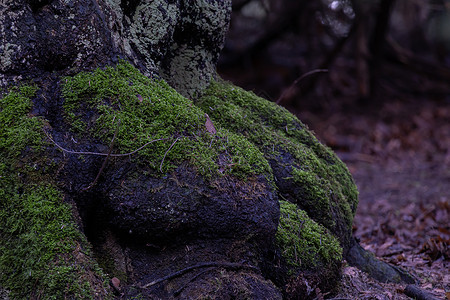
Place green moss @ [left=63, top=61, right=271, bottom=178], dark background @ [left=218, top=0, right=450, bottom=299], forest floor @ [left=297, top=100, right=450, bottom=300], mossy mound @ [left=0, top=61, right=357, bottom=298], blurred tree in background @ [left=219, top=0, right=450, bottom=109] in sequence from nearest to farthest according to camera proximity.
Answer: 1. mossy mound @ [left=0, top=61, right=357, bottom=298]
2. green moss @ [left=63, top=61, right=271, bottom=178]
3. forest floor @ [left=297, top=100, right=450, bottom=300]
4. dark background @ [left=218, top=0, right=450, bottom=299]
5. blurred tree in background @ [left=219, top=0, right=450, bottom=109]

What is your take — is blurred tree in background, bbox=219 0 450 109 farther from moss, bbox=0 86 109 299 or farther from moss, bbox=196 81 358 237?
moss, bbox=0 86 109 299

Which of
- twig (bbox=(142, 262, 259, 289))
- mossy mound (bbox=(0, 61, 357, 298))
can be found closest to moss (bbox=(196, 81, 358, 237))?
mossy mound (bbox=(0, 61, 357, 298))

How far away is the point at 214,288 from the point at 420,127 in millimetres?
10558

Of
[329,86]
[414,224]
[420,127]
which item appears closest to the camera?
[414,224]

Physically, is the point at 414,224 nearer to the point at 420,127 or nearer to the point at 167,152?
the point at 167,152

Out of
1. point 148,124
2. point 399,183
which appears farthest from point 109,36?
point 399,183

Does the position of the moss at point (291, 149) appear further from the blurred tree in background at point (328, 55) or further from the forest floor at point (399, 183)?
the blurred tree in background at point (328, 55)

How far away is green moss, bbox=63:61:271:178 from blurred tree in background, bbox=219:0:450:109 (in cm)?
954

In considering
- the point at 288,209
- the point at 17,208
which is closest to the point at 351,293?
the point at 288,209

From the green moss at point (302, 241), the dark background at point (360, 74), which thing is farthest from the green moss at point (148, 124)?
the dark background at point (360, 74)

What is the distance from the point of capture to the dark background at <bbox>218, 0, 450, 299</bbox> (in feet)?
35.0

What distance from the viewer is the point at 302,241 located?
3000 millimetres

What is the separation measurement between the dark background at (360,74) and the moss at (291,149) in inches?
203

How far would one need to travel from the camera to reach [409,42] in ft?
49.2
